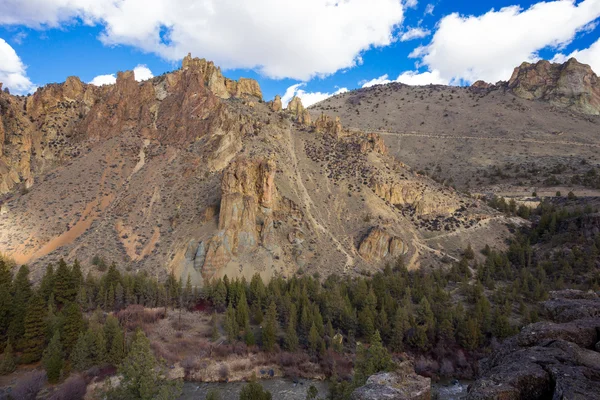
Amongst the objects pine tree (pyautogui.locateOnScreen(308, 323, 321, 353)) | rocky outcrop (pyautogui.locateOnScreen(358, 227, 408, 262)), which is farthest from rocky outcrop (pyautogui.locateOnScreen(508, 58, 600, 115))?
pine tree (pyautogui.locateOnScreen(308, 323, 321, 353))

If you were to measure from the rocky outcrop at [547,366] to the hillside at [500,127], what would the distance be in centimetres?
9252

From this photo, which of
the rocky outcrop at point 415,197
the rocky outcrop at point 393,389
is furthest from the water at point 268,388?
the rocky outcrop at point 415,197

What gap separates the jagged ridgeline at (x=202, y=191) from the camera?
57125 millimetres

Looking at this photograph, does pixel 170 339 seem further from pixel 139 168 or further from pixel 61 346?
pixel 139 168

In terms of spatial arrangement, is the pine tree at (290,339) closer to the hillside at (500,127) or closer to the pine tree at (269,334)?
the pine tree at (269,334)

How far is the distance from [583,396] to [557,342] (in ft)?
8.10

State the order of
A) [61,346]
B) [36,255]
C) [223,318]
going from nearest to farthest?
[61,346] < [223,318] < [36,255]

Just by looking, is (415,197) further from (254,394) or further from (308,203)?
(254,394)

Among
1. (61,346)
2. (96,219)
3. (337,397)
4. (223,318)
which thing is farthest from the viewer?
(96,219)

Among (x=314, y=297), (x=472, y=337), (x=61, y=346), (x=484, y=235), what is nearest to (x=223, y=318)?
(x=314, y=297)

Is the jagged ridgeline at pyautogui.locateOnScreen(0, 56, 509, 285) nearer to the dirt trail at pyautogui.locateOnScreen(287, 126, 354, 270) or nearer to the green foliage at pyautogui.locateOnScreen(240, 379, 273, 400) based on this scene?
the dirt trail at pyautogui.locateOnScreen(287, 126, 354, 270)

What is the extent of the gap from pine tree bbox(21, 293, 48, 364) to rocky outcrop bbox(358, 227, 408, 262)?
4320 centimetres

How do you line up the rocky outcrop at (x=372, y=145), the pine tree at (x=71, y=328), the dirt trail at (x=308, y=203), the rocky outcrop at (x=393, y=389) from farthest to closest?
the rocky outcrop at (x=372, y=145)
the dirt trail at (x=308, y=203)
the pine tree at (x=71, y=328)
the rocky outcrop at (x=393, y=389)

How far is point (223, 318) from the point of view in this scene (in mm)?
47062
